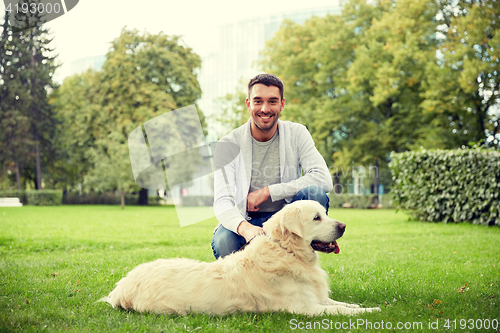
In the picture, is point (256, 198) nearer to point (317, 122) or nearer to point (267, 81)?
point (267, 81)

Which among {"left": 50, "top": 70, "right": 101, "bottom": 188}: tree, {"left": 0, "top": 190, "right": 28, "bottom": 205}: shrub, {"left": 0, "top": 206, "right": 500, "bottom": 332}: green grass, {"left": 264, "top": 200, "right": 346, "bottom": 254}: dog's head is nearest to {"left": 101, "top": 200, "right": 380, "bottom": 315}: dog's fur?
{"left": 264, "top": 200, "right": 346, "bottom": 254}: dog's head

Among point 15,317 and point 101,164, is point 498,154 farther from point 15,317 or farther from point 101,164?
point 101,164

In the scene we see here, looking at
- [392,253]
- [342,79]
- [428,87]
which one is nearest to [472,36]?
[428,87]

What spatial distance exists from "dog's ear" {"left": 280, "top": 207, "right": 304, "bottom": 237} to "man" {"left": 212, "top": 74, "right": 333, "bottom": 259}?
0.69 metres

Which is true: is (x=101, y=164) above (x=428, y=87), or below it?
below

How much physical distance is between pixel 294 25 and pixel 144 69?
1303 centimetres

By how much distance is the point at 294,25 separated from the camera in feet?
104

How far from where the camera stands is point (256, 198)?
4520mm

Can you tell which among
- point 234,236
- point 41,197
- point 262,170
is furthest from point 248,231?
point 41,197

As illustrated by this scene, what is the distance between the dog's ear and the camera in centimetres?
364

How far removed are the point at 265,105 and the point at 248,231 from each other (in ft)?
4.94

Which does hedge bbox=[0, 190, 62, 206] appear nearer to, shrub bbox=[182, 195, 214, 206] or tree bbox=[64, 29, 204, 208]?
tree bbox=[64, 29, 204, 208]

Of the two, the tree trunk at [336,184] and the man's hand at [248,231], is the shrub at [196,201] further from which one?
the man's hand at [248,231]

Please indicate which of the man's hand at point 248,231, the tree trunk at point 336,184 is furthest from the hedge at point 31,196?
the man's hand at point 248,231
